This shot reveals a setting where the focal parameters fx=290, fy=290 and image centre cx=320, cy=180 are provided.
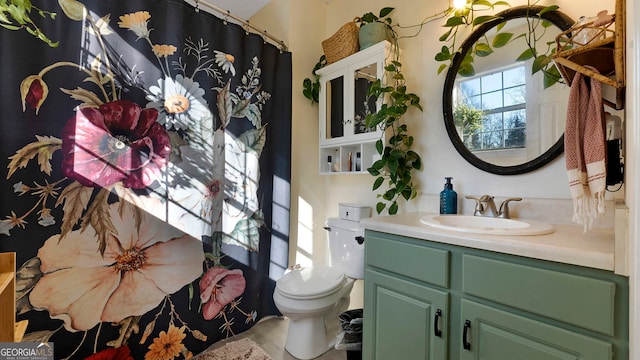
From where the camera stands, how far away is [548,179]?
4.33ft

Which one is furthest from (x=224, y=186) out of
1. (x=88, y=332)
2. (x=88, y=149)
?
(x=88, y=332)

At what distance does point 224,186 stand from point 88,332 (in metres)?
0.98

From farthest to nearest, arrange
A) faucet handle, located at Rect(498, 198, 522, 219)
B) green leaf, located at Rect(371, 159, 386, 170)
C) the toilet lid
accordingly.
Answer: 1. green leaf, located at Rect(371, 159, 386, 170)
2. the toilet lid
3. faucet handle, located at Rect(498, 198, 522, 219)

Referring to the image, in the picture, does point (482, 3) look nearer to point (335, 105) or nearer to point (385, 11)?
point (385, 11)

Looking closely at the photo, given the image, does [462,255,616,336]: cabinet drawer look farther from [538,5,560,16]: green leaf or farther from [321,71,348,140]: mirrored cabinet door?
[321,71,348,140]: mirrored cabinet door

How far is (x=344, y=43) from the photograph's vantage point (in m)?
2.00

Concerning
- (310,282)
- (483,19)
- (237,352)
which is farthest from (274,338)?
(483,19)

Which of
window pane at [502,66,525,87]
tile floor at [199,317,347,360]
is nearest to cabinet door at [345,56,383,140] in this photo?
window pane at [502,66,525,87]

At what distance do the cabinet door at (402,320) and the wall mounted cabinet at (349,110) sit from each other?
86cm

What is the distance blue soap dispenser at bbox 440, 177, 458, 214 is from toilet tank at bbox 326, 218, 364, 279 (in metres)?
0.51

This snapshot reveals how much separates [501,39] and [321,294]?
5.31 ft

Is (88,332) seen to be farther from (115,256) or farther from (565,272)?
(565,272)

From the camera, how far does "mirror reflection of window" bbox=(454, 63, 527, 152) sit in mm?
1397

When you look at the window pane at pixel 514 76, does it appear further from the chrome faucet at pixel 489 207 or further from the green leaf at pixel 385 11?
the green leaf at pixel 385 11
